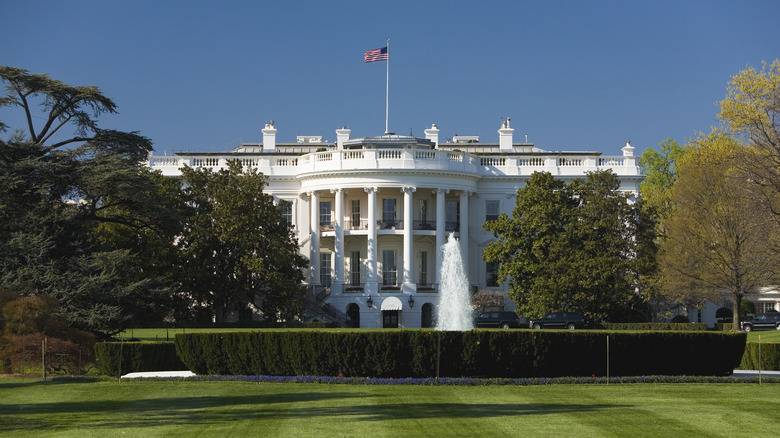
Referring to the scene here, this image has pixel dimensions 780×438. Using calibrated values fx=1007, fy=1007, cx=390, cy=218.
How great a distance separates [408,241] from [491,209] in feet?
27.3

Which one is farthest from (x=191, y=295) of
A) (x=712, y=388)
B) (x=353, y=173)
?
(x=712, y=388)

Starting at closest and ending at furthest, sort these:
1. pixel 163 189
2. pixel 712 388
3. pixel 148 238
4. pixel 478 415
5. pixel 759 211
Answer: pixel 478 415
pixel 712 388
pixel 759 211
pixel 148 238
pixel 163 189

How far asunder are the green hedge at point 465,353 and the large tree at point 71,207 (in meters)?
9.29

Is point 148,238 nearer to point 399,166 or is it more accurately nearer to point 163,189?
point 163,189

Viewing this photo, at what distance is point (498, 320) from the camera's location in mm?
58500

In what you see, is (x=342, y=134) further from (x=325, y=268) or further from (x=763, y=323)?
(x=763, y=323)

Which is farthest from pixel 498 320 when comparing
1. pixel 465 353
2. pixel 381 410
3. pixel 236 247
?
pixel 381 410

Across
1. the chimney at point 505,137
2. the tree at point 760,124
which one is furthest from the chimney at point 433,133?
the tree at point 760,124

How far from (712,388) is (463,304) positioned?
28238 millimetres

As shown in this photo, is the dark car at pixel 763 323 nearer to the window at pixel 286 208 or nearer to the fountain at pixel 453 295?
the fountain at pixel 453 295

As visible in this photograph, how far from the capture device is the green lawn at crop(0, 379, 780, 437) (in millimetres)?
18391

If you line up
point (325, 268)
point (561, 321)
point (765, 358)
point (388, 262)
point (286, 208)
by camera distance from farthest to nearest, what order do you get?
point (325, 268) < point (388, 262) < point (286, 208) < point (561, 321) < point (765, 358)

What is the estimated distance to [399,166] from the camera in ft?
217

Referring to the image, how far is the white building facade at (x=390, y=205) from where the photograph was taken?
65.4 meters
